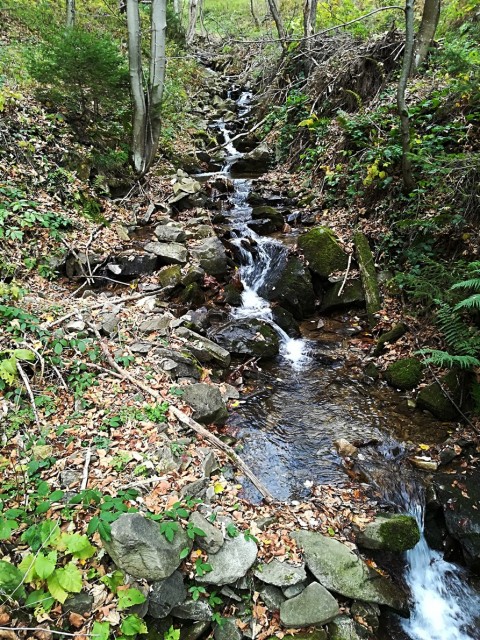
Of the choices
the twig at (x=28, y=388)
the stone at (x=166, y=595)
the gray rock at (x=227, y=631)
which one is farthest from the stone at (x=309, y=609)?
the twig at (x=28, y=388)

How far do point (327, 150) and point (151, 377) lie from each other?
359 inches

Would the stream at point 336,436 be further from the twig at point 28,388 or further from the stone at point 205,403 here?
the twig at point 28,388

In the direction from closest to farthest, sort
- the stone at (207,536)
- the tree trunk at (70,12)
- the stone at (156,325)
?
the stone at (207,536), the stone at (156,325), the tree trunk at (70,12)

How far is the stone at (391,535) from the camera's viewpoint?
4.06m

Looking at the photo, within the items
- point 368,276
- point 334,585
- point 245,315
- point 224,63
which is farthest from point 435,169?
point 224,63

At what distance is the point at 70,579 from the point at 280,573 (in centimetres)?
185

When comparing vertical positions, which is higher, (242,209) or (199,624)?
(242,209)

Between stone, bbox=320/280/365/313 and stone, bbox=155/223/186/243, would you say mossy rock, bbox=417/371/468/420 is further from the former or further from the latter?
stone, bbox=155/223/186/243

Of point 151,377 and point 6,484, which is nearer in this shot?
point 6,484

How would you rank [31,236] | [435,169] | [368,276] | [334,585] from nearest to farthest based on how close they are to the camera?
[334,585], [435,169], [31,236], [368,276]

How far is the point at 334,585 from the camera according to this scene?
3.59 meters

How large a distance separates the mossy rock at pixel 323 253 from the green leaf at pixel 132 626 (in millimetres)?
6811

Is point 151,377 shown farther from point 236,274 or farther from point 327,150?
point 327,150

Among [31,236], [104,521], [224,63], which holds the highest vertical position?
[224,63]
